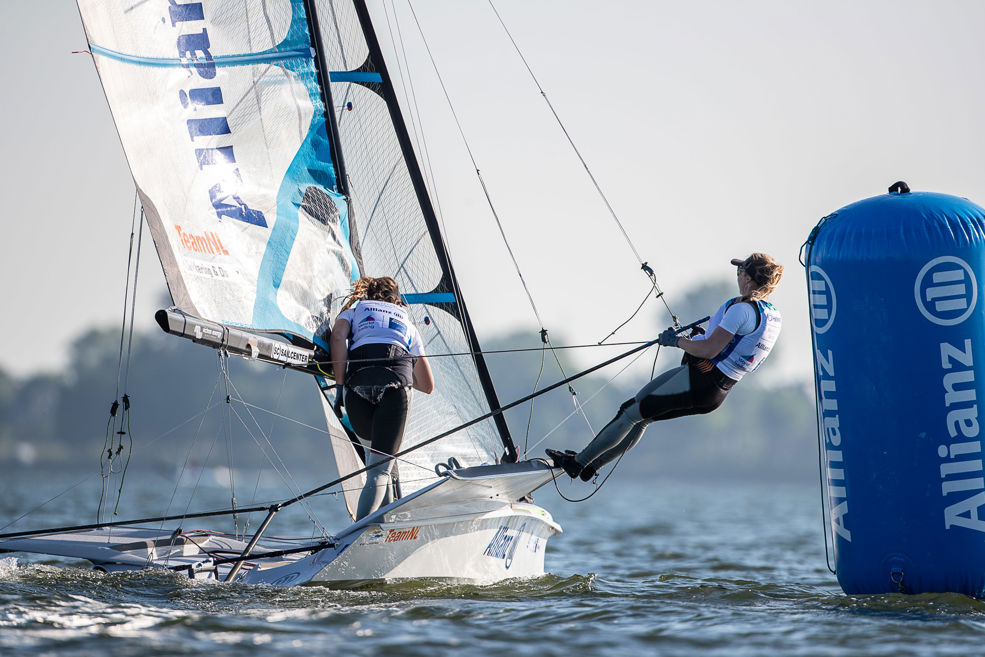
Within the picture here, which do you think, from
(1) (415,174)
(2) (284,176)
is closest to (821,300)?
(1) (415,174)

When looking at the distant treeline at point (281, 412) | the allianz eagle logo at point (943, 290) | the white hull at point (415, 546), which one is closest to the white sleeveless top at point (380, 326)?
the white hull at point (415, 546)

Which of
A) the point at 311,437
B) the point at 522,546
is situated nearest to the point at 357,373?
the point at 522,546

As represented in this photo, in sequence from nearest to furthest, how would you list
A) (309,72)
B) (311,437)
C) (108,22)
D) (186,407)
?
(108,22) → (309,72) → (311,437) → (186,407)

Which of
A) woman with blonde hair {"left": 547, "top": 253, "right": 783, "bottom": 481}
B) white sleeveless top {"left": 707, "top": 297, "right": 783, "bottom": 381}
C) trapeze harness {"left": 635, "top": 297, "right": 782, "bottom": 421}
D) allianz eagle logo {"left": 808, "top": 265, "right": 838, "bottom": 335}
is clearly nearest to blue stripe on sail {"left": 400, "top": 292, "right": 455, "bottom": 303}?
woman with blonde hair {"left": 547, "top": 253, "right": 783, "bottom": 481}

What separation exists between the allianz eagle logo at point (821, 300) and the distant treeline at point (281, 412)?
66295 mm

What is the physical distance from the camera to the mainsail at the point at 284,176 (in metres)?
6.23

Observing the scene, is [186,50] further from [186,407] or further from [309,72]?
[186,407]

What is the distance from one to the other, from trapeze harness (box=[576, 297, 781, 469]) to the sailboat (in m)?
0.41

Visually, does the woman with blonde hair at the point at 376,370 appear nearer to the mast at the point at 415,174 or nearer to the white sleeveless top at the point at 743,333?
the mast at the point at 415,174

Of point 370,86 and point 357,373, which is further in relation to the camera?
point 370,86

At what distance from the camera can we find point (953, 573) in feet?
17.6

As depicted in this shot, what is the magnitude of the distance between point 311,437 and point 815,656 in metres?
75.8

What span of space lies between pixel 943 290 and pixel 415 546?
9.75 feet

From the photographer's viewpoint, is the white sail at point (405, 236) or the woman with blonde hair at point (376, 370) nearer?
the woman with blonde hair at point (376, 370)
